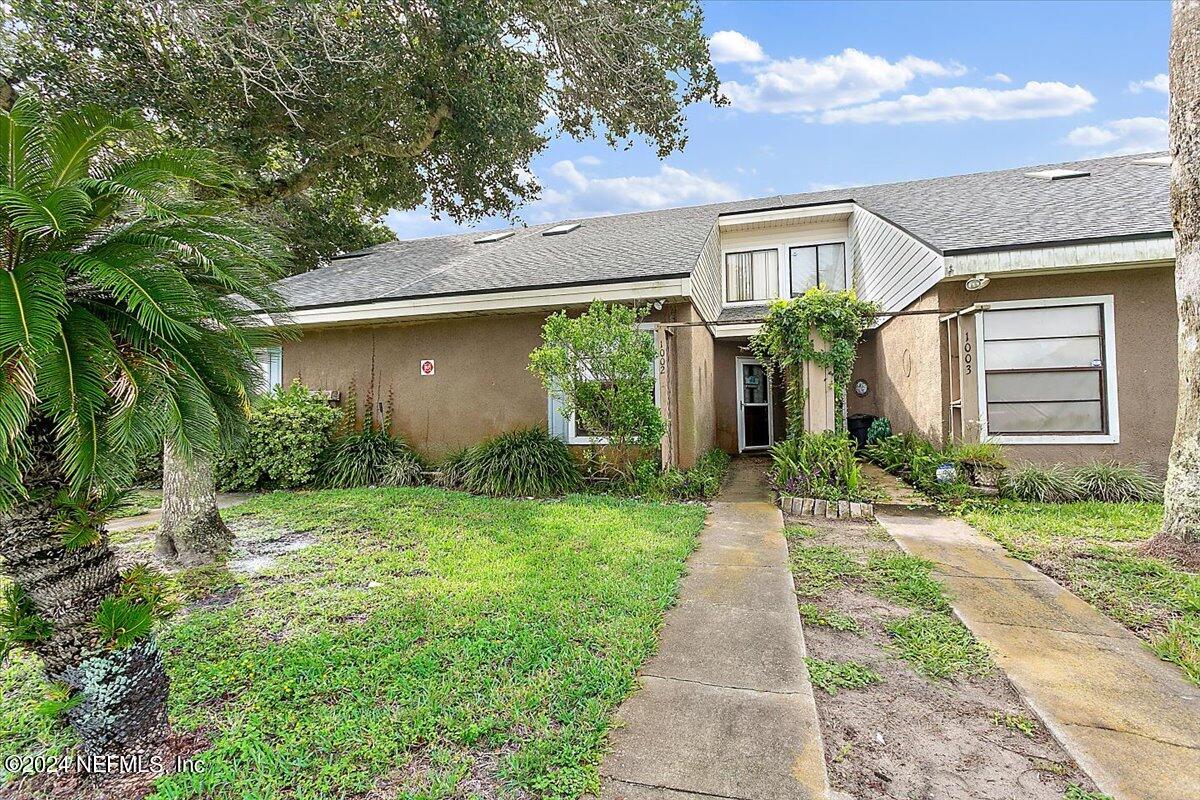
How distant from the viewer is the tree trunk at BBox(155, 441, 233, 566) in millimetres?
5129

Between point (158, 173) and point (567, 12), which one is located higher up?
point (567, 12)

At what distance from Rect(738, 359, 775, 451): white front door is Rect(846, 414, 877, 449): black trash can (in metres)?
2.26

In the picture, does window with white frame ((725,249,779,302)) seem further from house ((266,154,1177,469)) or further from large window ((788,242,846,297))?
large window ((788,242,846,297))

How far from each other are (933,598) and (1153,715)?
142cm

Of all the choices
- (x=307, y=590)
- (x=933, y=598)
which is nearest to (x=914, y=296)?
(x=933, y=598)

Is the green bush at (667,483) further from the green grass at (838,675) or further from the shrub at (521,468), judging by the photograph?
the green grass at (838,675)

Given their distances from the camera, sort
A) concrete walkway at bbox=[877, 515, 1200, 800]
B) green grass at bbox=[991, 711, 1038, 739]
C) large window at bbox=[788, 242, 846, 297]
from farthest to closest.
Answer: large window at bbox=[788, 242, 846, 297], green grass at bbox=[991, 711, 1038, 739], concrete walkway at bbox=[877, 515, 1200, 800]

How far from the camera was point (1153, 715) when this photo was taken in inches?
102

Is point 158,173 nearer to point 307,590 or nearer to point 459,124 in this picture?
point 307,590

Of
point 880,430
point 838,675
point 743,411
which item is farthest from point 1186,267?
point 743,411

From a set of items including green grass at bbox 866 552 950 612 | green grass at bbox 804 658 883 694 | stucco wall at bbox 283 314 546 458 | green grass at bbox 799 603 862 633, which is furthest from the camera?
stucco wall at bbox 283 314 546 458

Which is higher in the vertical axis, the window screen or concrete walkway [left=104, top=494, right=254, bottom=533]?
the window screen

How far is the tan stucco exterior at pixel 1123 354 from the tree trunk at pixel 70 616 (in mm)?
8732

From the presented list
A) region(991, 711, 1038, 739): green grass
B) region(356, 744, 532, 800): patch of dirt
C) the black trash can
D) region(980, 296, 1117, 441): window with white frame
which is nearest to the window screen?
region(980, 296, 1117, 441): window with white frame
